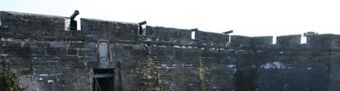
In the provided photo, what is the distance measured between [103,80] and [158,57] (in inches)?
60.6

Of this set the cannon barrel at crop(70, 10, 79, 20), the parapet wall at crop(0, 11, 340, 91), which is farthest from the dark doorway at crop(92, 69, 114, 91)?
the cannon barrel at crop(70, 10, 79, 20)

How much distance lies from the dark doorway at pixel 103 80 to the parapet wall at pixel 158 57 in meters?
0.14

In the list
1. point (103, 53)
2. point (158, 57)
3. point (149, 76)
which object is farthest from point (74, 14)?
point (158, 57)

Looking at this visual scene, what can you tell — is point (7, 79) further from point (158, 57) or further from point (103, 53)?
point (158, 57)

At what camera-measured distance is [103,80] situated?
1052 centimetres

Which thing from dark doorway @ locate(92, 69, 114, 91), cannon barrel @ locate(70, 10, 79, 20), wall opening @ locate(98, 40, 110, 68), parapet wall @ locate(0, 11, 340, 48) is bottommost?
dark doorway @ locate(92, 69, 114, 91)

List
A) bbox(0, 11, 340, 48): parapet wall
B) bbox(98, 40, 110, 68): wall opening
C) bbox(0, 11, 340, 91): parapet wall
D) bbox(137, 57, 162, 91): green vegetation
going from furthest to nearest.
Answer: bbox(137, 57, 162, 91): green vegetation < bbox(98, 40, 110, 68): wall opening < bbox(0, 11, 340, 91): parapet wall < bbox(0, 11, 340, 48): parapet wall

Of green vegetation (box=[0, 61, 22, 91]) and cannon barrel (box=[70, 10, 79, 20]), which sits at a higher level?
cannon barrel (box=[70, 10, 79, 20])

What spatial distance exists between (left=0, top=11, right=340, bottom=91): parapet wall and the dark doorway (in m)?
0.14

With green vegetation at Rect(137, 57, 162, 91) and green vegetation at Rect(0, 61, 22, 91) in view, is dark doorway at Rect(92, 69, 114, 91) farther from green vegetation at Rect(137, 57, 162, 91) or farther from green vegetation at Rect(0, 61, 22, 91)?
green vegetation at Rect(0, 61, 22, 91)

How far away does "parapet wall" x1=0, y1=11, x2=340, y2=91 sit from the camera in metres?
8.78

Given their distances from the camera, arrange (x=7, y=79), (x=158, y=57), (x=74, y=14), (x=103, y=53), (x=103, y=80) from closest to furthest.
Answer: (x=7, y=79) → (x=74, y=14) → (x=103, y=53) → (x=103, y=80) → (x=158, y=57)

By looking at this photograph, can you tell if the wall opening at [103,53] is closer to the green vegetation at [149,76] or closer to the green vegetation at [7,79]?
the green vegetation at [149,76]

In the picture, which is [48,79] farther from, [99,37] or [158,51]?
[158,51]
